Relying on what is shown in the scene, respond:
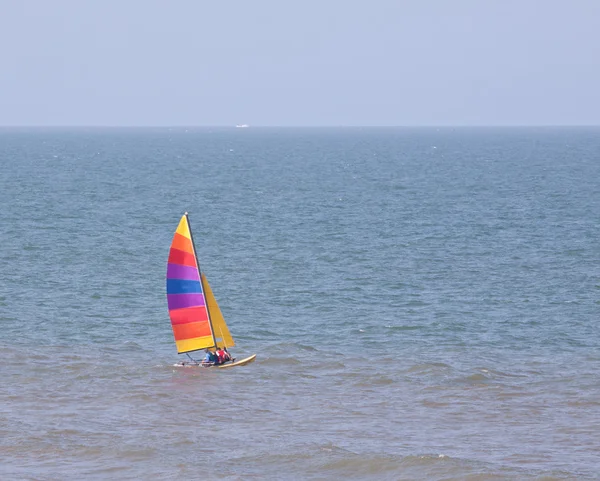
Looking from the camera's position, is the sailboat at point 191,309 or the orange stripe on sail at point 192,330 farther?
the orange stripe on sail at point 192,330

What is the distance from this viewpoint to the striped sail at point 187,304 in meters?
34.2

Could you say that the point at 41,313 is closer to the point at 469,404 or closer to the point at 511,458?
the point at 469,404

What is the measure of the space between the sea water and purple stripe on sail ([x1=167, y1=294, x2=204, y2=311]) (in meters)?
2.20

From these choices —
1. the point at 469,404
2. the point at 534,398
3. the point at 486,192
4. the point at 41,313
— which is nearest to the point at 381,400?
the point at 469,404

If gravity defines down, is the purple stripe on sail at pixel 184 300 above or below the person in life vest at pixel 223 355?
above

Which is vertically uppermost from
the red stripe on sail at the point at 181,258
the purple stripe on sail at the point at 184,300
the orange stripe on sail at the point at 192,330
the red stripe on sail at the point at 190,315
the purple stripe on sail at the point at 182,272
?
the red stripe on sail at the point at 181,258

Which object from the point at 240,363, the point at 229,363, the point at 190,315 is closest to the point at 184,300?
the point at 190,315

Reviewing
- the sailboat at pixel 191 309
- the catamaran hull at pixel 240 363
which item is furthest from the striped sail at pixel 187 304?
the catamaran hull at pixel 240 363

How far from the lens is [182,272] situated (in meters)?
34.3

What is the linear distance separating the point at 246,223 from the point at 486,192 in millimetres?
33339

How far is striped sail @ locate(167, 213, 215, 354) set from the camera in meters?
34.2

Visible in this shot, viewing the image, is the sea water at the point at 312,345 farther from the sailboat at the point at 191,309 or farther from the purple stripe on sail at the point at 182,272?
the purple stripe on sail at the point at 182,272

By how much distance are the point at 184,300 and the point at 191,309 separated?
390 millimetres

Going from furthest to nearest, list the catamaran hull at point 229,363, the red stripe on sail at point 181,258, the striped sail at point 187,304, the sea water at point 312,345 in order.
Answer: the catamaran hull at point 229,363, the striped sail at point 187,304, the red stripe on sail at point 181,258, the sea water at point 312,345
